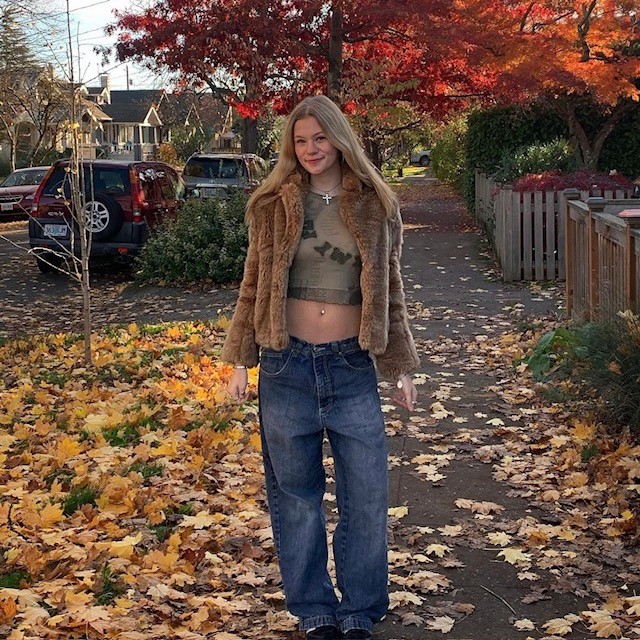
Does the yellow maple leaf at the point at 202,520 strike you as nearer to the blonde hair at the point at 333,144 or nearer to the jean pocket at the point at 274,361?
the jean pocket at the point at 274,361

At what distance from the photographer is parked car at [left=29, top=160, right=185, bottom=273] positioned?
15664 mm

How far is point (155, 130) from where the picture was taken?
312 feet

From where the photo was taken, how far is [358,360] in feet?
12.6

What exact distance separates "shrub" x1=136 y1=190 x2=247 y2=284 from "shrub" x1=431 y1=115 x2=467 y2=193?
1822cm

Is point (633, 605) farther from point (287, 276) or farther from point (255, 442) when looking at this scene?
point (255, 442)

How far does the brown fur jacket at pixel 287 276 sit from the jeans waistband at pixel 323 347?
4 centimetres

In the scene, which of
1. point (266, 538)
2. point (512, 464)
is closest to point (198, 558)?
point (266, 538)

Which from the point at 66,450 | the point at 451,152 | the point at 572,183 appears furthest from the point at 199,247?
the point at 451,152

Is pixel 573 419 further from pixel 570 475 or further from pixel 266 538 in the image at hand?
pixel 266 538

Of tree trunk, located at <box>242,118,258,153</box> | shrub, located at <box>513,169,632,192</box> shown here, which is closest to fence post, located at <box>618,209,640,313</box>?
shrub, located at <box>513,169,632,192</box>

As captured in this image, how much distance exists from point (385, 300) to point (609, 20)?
1608 cm

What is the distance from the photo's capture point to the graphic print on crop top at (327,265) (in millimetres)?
3877

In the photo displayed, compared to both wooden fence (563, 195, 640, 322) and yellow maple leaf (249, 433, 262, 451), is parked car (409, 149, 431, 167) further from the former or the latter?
yellow maple leaf (249, 433, 262, 451)

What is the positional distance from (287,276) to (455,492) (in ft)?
7.48
